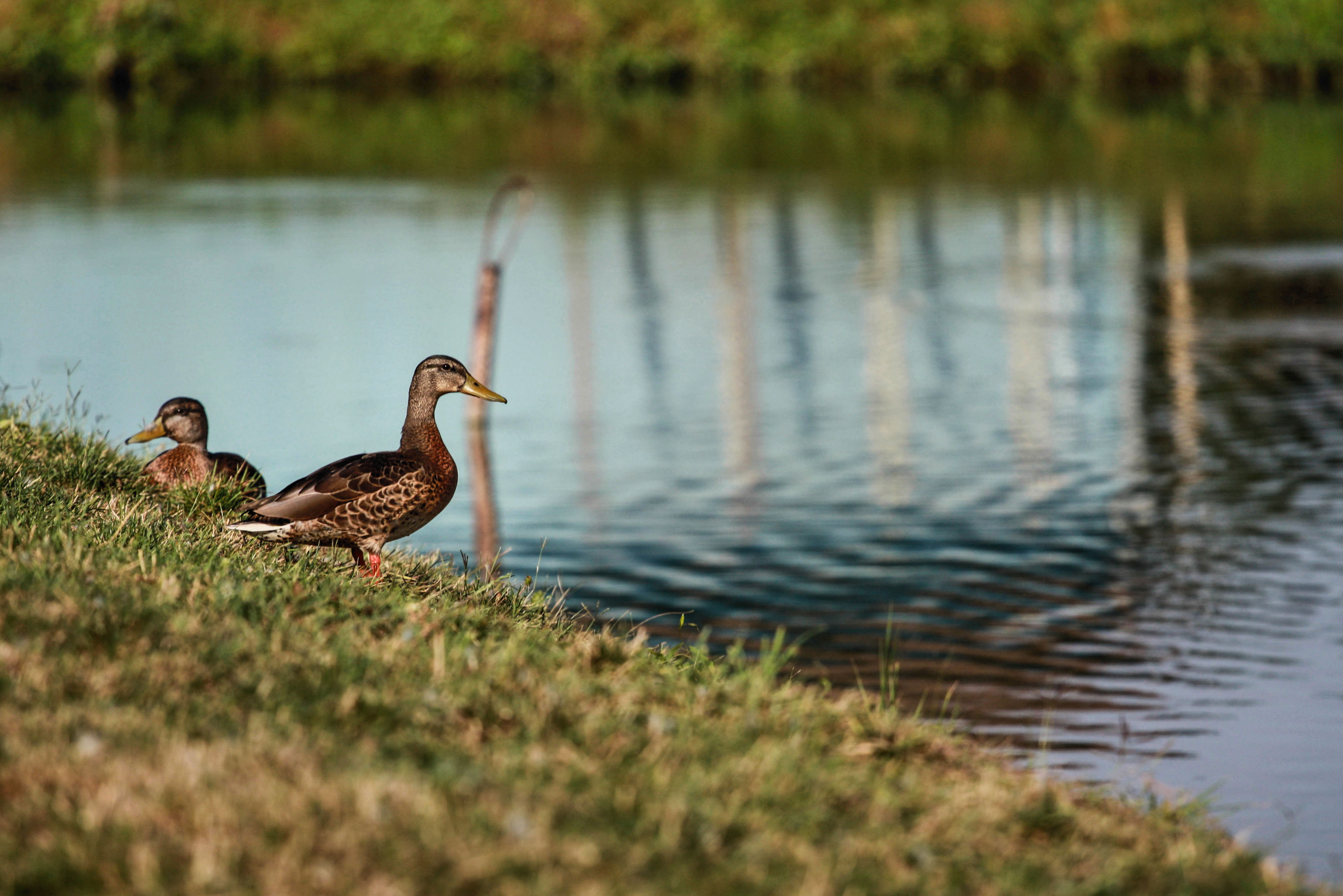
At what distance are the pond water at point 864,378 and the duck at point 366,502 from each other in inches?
60.3

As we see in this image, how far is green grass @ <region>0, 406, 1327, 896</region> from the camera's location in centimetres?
487

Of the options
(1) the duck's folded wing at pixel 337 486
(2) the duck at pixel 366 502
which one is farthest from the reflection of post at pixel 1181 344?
(1) the duck's folded wing at pixel 337 486

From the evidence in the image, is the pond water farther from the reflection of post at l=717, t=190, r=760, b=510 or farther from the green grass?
the green grass

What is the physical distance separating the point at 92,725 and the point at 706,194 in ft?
147

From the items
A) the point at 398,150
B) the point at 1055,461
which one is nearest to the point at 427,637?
the point at 1055,461

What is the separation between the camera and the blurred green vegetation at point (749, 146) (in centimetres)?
4941

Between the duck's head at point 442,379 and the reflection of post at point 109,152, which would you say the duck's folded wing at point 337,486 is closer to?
the duck's head at point 442,379

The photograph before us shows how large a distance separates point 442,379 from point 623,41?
80694 millimetres

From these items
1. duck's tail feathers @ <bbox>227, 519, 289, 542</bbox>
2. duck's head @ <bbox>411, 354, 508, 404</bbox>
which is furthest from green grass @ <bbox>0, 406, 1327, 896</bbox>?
duck's head @ <bbox>411, 354, 508, 404</bbox>

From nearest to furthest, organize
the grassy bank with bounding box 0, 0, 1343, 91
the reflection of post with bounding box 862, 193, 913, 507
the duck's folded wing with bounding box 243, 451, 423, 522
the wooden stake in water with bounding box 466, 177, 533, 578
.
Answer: the duck's folded wing with bounding box 243, 451, 423, 522 < the wooden stake in water with bounding box 466, 177, 533, 578 < the reflection of post with bounding box 862, 193, 913, 507 < the grassy bank with bounding box 0, 0, 1343, 91

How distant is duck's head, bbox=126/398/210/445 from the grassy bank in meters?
76.4

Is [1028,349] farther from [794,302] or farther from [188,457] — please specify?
[188,457]

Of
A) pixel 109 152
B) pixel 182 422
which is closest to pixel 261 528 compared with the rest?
pixel 182 422

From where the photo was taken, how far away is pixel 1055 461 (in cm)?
2102
